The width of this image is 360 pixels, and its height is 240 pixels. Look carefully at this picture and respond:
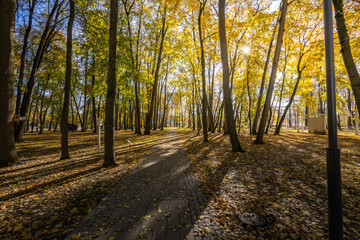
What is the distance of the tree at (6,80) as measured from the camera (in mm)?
5852

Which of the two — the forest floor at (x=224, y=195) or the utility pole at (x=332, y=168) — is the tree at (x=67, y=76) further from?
Result: the utility pole at (x=332, y=168)

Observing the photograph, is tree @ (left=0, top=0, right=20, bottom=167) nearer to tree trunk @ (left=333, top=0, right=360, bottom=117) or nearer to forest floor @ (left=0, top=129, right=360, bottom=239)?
forest floor @ (left=0, top=129, right=360, bottom=239)

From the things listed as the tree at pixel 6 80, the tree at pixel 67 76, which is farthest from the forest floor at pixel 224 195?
the tree at pixel 67 76

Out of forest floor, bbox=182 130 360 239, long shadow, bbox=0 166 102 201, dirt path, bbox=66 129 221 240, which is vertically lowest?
forest floor, bbox=182 130 360 239

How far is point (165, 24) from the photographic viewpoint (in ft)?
56.8

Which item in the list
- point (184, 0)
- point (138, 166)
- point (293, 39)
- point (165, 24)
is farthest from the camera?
point (165, 24)

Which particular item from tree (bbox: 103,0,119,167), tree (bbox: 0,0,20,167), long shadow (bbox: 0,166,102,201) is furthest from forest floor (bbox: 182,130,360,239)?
tree (bbox: 0,0,20,167)

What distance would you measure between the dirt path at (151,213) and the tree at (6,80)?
5189 mm

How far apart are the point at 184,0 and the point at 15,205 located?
14934mm

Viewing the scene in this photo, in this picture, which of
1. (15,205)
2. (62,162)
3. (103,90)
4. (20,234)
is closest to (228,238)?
(20,234)

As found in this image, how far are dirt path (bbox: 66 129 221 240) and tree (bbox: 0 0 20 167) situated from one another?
5189mm

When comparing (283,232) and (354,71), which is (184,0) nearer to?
(354,71)

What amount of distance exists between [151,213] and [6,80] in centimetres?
Result: 752

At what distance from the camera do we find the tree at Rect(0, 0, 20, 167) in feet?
19.2
